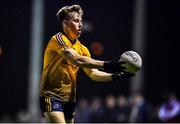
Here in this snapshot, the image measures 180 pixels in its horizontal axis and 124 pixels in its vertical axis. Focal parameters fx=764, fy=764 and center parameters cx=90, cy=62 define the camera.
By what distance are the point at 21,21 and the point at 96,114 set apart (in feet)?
25.5

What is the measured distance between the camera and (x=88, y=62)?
952 cm

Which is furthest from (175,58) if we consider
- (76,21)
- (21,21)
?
(76,21)

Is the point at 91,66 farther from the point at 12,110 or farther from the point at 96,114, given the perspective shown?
the point at 12,110

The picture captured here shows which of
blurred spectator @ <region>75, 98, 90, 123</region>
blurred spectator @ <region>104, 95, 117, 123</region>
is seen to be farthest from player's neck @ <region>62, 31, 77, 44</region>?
blurred spectator @ <region>75, 98, 90, 123</region>

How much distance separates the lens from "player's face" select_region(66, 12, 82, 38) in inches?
392

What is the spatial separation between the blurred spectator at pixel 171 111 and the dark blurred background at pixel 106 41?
8.18 metres

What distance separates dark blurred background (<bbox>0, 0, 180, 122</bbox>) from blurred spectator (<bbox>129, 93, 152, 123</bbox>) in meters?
7.64

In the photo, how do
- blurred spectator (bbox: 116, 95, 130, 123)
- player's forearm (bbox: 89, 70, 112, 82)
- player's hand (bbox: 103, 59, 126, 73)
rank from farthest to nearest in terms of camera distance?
blurred spectator (bbox: 116, 95, 130, 123)
player's forearm (bbox: 89, 70, 112, 82)
player's hand (bbox: 103, 59, 126, 73)

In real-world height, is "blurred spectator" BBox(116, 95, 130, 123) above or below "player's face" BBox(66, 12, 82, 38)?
below

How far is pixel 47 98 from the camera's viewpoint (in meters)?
9.94

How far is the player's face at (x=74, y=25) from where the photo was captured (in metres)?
9.96

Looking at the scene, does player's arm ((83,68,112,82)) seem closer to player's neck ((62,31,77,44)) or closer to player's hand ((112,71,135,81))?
→ player's hand ((112,71,135,81))

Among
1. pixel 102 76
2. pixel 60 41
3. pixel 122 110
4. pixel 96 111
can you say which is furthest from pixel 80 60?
pixel 96 111

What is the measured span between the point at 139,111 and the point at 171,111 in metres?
0.88
